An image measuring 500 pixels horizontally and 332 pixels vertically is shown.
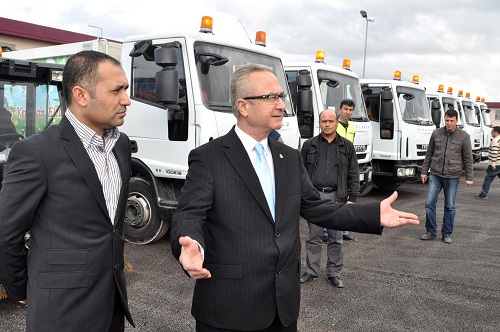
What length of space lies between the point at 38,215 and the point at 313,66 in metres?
6.87

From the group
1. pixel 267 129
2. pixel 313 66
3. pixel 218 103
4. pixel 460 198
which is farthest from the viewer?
pixel 460 198

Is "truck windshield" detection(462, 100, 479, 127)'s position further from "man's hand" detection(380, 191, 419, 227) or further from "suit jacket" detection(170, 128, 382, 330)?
"suit jacket" detection(170, 128, 382, 330)

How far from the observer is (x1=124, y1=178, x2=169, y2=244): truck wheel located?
5859mm

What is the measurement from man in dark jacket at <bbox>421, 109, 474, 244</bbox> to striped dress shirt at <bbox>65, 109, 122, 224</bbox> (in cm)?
572

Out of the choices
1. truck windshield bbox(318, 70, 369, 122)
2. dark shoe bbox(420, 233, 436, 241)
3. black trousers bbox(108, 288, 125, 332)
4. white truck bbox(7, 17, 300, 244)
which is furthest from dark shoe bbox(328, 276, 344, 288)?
truck windshield bbox(318, 70, 369, 122)

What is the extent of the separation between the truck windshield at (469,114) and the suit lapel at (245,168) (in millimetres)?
15473

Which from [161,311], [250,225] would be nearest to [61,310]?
[250,225]

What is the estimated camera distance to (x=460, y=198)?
11422mm

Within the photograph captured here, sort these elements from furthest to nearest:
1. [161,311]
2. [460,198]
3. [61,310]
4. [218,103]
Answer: [460,198] → [218,103] → [161,311] → [61,310]

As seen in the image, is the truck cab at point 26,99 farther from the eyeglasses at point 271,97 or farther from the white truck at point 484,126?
the white truck at point 484,126

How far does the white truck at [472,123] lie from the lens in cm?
1570

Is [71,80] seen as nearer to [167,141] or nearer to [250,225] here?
[250,225]

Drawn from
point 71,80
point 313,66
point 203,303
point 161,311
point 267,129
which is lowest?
point 161,311

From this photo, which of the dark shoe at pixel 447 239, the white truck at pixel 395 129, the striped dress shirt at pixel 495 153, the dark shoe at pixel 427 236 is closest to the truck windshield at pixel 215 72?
the dark shoe at pixel 427 236
